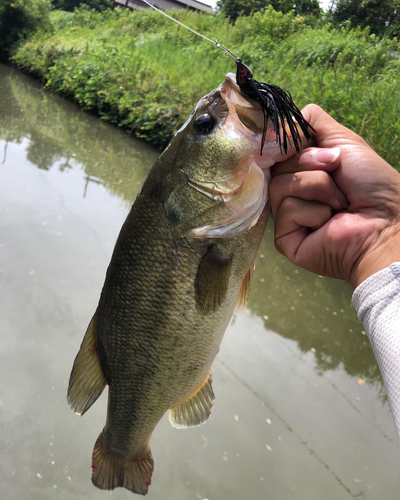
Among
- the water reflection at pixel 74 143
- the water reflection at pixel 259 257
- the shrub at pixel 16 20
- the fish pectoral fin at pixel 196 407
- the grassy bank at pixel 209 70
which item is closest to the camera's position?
the fish pectoral fin at pixel 196 407

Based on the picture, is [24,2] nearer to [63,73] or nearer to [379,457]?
[63,73]

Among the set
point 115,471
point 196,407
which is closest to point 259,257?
point 196,407

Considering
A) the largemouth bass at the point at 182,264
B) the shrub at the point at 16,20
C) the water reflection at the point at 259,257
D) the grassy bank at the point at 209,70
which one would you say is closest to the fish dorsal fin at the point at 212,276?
the largemouth bass at the point at 182,264

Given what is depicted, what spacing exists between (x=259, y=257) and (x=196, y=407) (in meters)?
3.43

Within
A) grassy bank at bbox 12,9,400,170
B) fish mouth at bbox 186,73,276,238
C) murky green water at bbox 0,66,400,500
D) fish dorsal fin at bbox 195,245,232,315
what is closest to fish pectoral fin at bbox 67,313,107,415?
fish dorsal fin at bbox 195,245,232,315

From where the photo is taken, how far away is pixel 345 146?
4.84ft

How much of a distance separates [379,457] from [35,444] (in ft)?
7.57

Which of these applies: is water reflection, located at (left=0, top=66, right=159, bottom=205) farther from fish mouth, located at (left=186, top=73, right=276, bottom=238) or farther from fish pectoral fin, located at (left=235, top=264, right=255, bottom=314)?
fish mouth, located at (left=186, top=73, right=276, bottom=238)

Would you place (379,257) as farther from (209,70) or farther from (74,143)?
(209,70)

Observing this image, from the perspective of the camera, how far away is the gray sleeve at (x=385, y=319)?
1.15m

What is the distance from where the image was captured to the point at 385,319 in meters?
1.23

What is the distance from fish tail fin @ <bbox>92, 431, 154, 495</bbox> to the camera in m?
Answer: 1.68

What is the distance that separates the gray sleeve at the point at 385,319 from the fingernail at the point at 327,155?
0.40 metres

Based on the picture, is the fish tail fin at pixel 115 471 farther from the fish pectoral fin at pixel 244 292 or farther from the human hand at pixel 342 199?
the human hand at pixel 342 199
